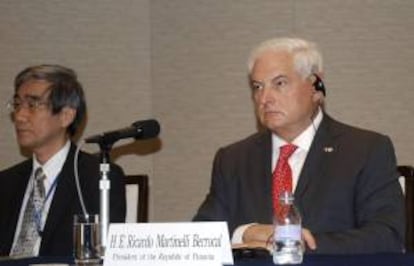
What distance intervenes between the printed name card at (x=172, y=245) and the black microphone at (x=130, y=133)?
15.3 inches

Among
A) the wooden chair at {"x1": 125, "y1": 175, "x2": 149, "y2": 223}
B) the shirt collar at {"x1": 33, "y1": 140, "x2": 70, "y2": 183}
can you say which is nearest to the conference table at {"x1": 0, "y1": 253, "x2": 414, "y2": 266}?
the wooden chair at {"x1": 125, "y1": 175, "x2": 149, "y2": 223}

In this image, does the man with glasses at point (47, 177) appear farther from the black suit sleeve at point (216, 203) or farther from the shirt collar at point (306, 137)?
the shirt collar at point (306, 137)

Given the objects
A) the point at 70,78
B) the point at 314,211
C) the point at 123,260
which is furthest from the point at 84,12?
the point at 123,260

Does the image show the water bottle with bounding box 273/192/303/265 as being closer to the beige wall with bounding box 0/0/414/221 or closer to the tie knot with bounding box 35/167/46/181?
the tie knot with bounding box 35/167/46/181

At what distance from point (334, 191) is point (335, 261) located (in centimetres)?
79

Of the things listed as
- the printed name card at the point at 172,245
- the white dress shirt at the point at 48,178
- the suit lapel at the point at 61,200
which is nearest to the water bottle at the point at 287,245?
the printed name card at the point at 172,245

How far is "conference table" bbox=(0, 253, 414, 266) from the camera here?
2.34m

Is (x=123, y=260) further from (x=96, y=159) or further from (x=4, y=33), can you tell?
(x=4, y=33)

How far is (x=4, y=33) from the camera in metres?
4.74

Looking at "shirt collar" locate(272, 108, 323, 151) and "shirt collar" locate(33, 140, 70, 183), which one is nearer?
"shirt collar" locate(272, 108, 323, 151)

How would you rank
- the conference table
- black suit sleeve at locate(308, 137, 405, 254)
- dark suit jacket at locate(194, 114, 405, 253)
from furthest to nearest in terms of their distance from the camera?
dark suit jacket at locate(194, 114, 405, 253) < black suit sleeve at locate(308, 137, 405, 254) < the conference table

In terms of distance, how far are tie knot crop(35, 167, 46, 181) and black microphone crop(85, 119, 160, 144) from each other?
1.30 metres

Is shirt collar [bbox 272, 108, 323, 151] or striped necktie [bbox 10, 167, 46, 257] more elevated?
shirt collar [bbox 272, 108, 323, 151]

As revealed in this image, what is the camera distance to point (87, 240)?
2.52 meters
